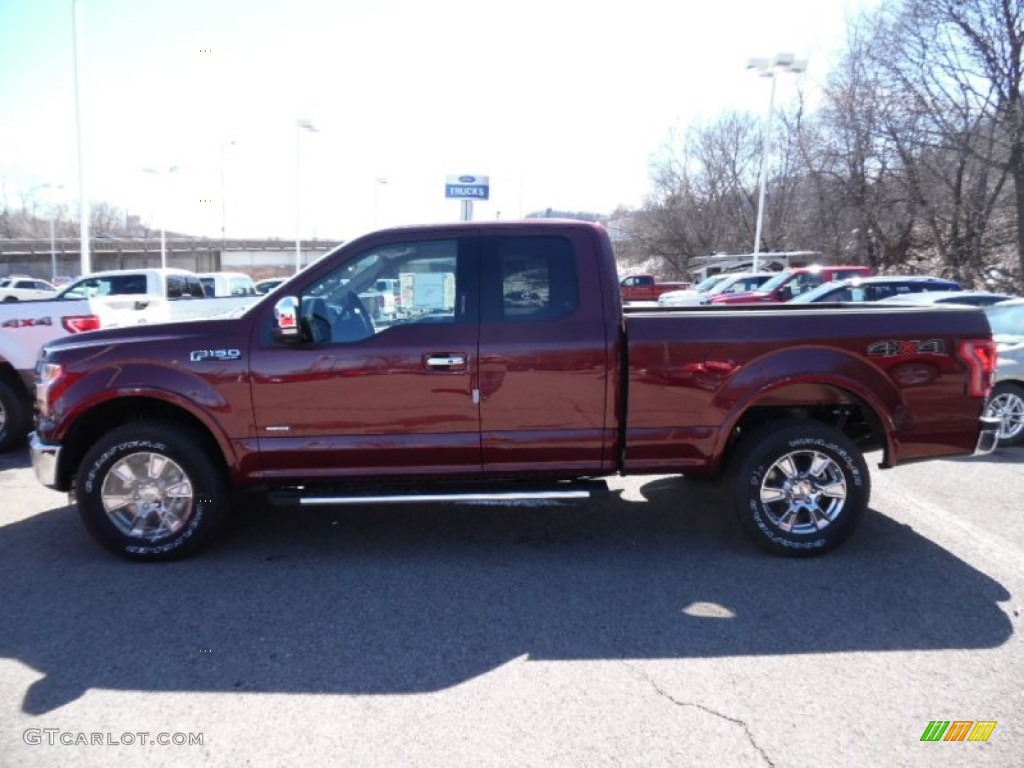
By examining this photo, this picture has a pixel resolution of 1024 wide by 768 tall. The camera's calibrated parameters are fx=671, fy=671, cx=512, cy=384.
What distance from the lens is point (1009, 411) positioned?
7285mm

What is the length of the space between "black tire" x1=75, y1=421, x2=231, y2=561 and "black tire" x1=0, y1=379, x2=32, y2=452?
152 inches

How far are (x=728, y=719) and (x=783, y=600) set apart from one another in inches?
46.3

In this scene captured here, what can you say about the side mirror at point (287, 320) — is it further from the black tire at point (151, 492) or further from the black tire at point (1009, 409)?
the black tire at point (1009, 409)

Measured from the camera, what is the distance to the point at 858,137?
30.1 metres

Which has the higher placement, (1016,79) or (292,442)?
(1016,79)

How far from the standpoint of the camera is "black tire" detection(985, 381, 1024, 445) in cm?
724

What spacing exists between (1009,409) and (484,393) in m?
6.41

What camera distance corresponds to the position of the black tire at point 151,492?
4160 mm

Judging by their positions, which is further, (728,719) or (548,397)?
(548,397)

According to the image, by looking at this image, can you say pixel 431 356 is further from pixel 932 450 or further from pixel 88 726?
pixel 932 450

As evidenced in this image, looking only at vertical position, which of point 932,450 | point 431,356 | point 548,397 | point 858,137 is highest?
point 858,137

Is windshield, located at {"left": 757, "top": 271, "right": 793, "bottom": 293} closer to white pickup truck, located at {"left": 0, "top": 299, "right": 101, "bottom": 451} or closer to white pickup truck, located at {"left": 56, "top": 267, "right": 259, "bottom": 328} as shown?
white pickup truck, located at {"left": 56, "top": 267, "right": 259, "bottom": 328}

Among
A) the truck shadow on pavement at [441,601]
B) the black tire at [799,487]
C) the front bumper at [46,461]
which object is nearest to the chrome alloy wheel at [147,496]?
the truck shadow on pavement at [441,601]

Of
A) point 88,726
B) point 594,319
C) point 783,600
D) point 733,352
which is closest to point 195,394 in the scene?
point 88,726
